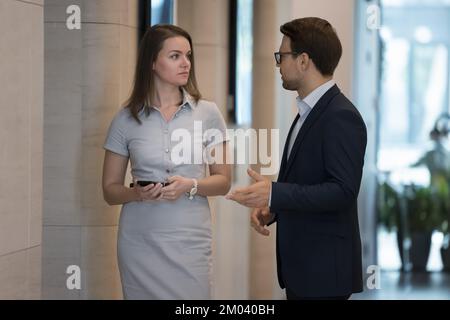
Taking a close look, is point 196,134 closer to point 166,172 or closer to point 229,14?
point 166,172

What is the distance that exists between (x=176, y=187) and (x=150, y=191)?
0.28ft

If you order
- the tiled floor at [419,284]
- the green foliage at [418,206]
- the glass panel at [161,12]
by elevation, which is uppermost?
the glass panel at [161,12]

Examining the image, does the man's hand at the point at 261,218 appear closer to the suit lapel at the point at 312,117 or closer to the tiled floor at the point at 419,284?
the suit lapel at the point at 312,117

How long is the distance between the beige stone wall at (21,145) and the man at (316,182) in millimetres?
696

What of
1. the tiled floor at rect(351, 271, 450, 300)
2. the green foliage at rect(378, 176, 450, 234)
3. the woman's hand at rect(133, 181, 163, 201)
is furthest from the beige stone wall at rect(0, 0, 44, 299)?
the green foliage at rect(378, 176, 450, 234)

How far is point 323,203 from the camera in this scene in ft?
8.45

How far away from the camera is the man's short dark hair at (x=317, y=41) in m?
2.68

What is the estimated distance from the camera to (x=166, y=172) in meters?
2.93

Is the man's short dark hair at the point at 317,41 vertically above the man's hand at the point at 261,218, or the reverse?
the man's short dark hair at the point at 317,41

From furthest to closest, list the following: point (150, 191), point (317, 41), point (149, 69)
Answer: point (149, 69) < point (150, 191) < point (317, 41)

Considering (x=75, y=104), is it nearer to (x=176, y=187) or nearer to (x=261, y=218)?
(x=176, y=187)

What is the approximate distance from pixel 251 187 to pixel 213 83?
103 centimetres

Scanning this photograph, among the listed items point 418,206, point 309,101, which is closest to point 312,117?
point 309,101

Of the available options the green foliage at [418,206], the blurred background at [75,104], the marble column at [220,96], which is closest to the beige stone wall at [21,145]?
the blurred background at [75,104]
